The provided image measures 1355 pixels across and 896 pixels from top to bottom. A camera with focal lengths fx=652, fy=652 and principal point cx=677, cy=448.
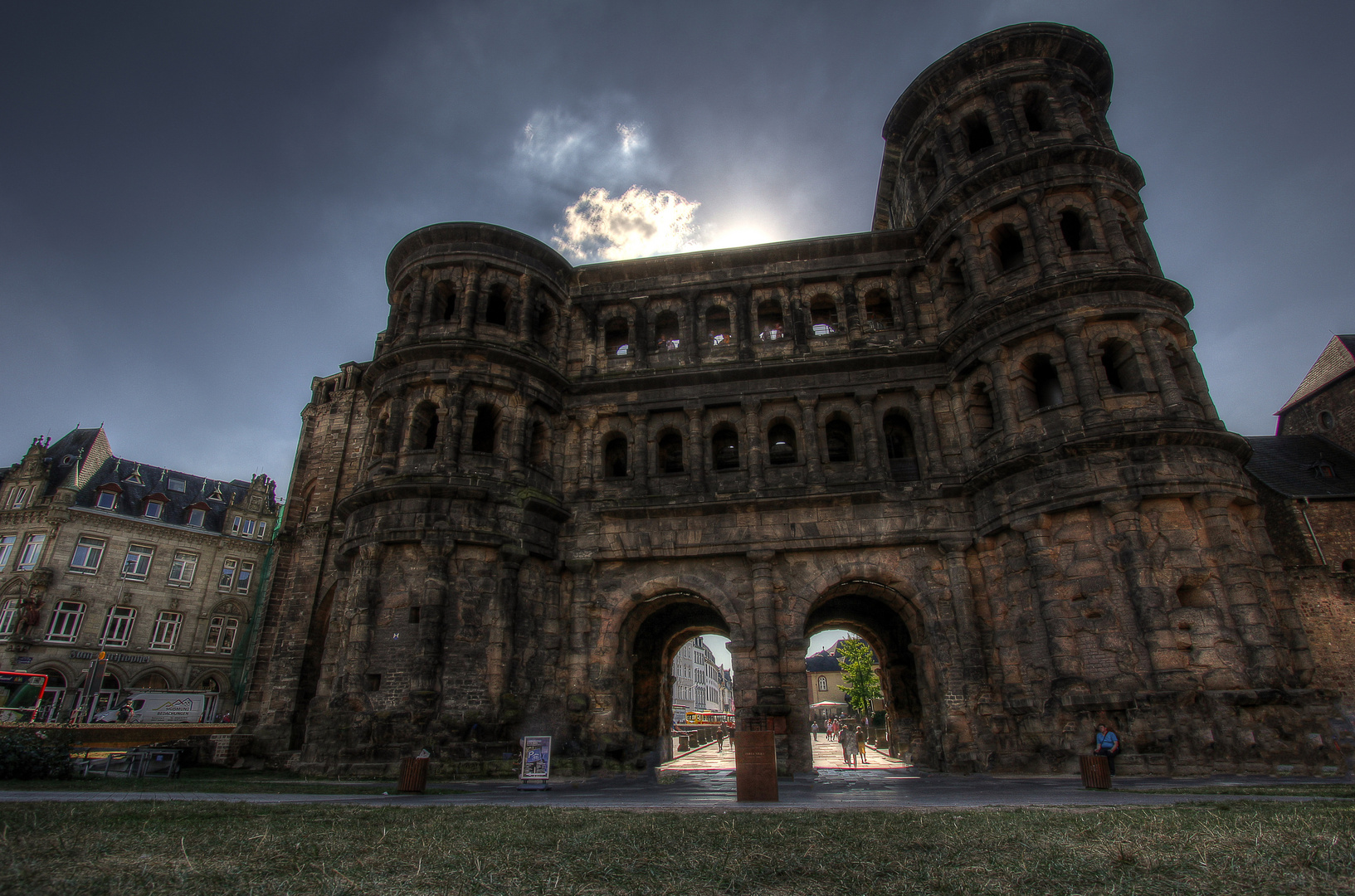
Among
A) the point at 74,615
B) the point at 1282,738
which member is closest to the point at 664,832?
the point at 1282,738

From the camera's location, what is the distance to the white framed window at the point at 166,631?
125 feet

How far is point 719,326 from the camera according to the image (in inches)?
931

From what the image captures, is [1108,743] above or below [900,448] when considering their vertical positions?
below

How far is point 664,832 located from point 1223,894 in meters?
4.13

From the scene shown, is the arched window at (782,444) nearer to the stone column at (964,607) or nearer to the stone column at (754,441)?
the stone column at (754,441)

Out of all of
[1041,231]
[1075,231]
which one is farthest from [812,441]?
[1075,231]

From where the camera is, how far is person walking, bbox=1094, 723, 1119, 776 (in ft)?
44.2

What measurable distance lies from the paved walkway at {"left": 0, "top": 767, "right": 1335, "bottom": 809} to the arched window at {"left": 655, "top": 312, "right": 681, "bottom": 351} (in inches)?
551

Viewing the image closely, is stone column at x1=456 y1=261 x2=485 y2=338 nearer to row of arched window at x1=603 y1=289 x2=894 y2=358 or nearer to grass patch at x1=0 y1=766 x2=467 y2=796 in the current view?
row of arched window at x1=603 y1=289 x2=894 y2=358

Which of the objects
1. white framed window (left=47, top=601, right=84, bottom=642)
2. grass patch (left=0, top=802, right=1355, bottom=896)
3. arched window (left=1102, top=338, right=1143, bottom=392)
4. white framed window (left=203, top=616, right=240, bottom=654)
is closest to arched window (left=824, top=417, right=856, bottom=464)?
arched window (left=1102, top=338, right=1143, bottom=392)

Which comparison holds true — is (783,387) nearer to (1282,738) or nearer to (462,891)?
(1282,738)

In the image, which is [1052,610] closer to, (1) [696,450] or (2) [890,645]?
(2) [890,645]

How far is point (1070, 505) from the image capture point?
1584 centimetres

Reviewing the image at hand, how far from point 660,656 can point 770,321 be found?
12875 mm
